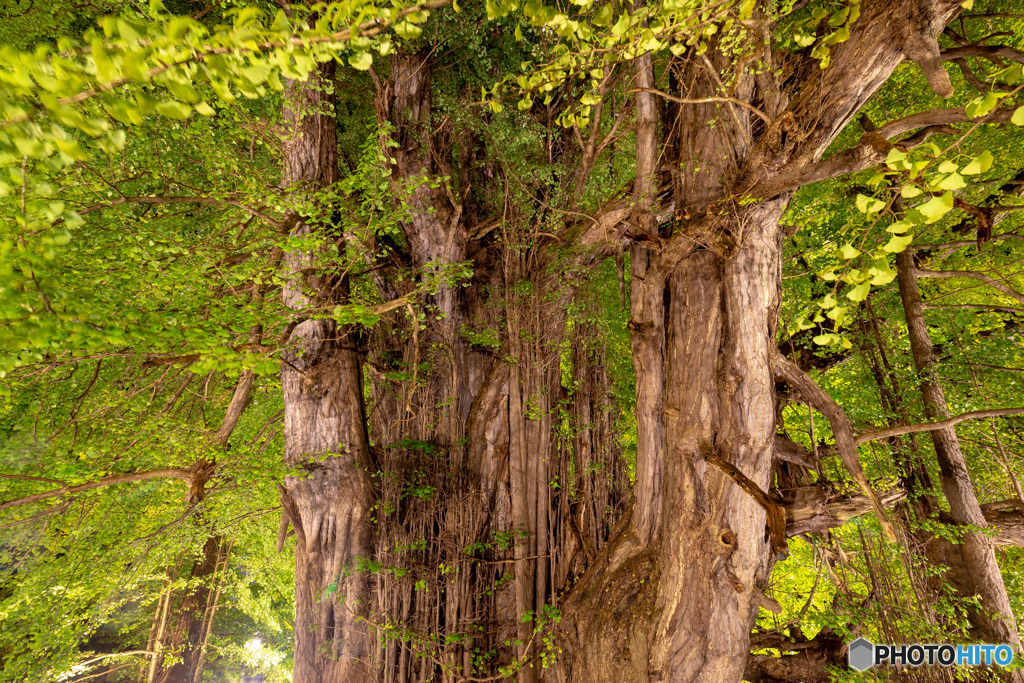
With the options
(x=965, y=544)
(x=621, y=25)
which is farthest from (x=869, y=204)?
(x=965, y=544)

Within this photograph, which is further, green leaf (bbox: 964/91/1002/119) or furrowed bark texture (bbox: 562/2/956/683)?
furrowed bark texture (bbox: 562/2/956/683)

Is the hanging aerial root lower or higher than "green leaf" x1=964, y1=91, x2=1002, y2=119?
lower

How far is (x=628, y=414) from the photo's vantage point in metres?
4.90

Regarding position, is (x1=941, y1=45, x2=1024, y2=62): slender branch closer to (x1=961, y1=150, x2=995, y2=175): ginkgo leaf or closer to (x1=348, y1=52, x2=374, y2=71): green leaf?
(x1=961, y1=150, x2=995, y2=175): ginkgo leaf

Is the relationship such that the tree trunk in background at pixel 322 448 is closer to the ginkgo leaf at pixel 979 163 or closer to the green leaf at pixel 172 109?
the green leaf at pixel 172 109

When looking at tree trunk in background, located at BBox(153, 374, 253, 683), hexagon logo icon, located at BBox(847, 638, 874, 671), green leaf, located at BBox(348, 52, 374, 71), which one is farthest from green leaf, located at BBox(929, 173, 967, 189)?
tree trunk in background, located at BBox(153, 374, 253, 683)

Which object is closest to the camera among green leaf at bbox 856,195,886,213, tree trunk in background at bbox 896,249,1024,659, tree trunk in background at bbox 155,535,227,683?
green leaf at bbox 856,195,886,213

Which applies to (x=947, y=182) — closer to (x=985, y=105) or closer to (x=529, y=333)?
(x=985, y=105)

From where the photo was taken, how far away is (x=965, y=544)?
423 centimetres

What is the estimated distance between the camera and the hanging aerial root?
253 cm

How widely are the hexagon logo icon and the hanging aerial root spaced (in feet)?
5.01

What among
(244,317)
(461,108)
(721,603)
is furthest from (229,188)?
(721,603)

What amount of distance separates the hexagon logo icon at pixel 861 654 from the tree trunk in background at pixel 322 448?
4122mm

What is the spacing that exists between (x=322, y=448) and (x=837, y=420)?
168 inches
